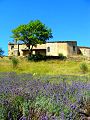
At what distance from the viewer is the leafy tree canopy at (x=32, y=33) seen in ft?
183

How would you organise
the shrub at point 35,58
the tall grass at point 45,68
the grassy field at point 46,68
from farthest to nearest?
the shrub at point 35,58 → the tall grass at point 45,68 → the grassy field at point 46,68

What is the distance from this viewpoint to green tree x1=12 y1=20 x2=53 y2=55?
2201 inches

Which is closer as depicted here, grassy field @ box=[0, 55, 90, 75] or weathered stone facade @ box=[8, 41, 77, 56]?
grassy field @ box=[0, 55, 90, 75]

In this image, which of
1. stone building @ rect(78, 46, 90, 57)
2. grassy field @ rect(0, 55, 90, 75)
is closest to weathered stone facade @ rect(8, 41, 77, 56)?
stone building @ rect(78, 46, 90, 57)

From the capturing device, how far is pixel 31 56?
5369 centimetres

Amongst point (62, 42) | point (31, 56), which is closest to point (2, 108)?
point (31, 56)

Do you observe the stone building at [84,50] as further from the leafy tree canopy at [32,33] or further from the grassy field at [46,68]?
the grassy field at [46,68]

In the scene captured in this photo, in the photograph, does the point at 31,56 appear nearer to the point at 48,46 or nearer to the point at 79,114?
the point at 48,46

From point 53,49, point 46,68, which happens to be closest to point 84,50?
point 53,49

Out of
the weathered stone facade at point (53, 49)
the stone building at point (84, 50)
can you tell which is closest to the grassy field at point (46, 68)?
the weathered stone facade at point (53, 49)

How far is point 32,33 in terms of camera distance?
5641 cm

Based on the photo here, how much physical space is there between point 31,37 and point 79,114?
50.8 m

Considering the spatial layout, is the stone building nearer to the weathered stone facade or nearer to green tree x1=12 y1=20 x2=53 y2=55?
the weathered stone facade

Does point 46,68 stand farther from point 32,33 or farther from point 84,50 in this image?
point 84,50
